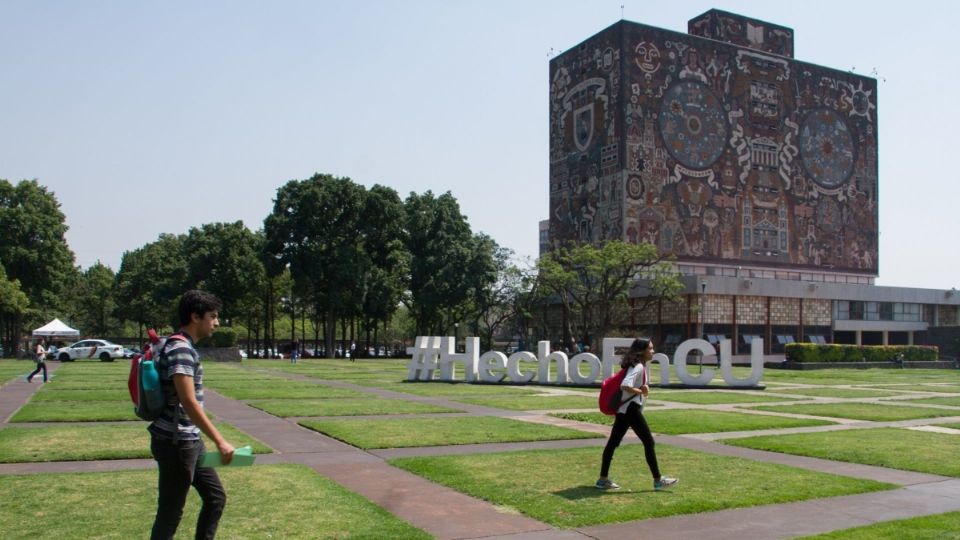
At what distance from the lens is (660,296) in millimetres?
61125

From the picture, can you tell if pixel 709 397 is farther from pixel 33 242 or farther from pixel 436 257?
pixel 33 242

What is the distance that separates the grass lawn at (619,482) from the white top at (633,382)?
1016mm

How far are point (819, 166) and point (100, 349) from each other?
60829 mm

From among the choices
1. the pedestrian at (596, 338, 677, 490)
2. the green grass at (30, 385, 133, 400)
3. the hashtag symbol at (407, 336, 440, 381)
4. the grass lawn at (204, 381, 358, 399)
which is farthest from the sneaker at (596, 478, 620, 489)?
the hashtag symbol at (407, 336, 440, 381)

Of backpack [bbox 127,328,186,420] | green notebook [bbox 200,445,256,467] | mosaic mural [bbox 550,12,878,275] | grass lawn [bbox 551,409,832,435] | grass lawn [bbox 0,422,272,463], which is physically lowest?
grass lawn [bbox 551,409,832,435]

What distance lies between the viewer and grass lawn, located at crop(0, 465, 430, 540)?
25.3ft

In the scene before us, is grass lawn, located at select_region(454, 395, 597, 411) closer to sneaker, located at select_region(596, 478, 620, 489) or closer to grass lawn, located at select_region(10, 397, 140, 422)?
grass lawn, located at select_region(10, 397, 140, 422)

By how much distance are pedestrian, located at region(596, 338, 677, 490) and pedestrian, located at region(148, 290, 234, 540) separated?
17.1 feet

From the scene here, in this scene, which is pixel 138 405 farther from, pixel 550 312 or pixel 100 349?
pixel 550 312

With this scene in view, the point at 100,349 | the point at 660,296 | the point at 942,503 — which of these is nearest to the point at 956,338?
the point at 660,296

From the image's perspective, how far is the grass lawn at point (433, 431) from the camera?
13845mm

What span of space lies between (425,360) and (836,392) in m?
14.2

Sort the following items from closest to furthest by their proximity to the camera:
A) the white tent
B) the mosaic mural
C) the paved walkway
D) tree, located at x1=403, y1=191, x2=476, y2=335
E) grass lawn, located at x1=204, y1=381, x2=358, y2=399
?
the paved walkway, grass lawn, located at x1=204, y1=381, x2=358, y2=399, the white tent, tree, located at x1=403, y1=191, x2=476, y2=335, the mosaic mural

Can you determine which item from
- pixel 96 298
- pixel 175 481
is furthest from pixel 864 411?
pixel 96 298
